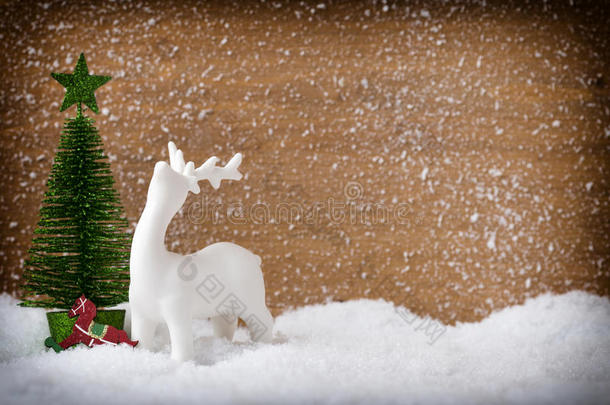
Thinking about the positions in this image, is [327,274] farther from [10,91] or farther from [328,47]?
[10,91]

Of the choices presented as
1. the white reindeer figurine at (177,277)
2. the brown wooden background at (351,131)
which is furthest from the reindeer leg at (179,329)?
the brown wooden background at (351,131)

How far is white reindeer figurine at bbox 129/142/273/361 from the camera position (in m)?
0.68

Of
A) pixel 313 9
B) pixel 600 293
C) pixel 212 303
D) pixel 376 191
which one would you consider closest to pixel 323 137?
pixel 376 191

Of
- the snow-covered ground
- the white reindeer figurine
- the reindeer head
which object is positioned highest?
the reindeer head

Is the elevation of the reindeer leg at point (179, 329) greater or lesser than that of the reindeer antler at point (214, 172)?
lesser

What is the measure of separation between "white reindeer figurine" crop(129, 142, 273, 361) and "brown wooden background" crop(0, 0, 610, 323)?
26cm

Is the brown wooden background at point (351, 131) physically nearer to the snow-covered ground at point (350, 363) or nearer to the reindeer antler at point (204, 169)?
the snow-covered ground at point (350, 363)

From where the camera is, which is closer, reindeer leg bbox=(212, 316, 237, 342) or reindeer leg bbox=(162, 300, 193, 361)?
reindeer leg bbox=(162, 300, 193, 361)

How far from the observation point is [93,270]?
75cm

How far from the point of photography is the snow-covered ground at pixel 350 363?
0.56 m

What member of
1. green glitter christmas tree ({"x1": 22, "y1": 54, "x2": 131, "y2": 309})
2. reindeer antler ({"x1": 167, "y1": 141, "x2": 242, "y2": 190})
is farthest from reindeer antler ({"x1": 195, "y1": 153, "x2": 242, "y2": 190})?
green glitter christmas tree ({"x1": 22, "y1": 54, "x2": 131, "y2": 309})

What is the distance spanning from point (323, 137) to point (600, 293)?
61 centimetres

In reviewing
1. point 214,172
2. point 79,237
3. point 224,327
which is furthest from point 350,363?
point 79,237

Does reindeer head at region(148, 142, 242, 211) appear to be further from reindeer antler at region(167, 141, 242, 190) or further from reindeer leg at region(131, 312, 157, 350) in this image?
reindeer leg at region(131, 312, 157, 350)
